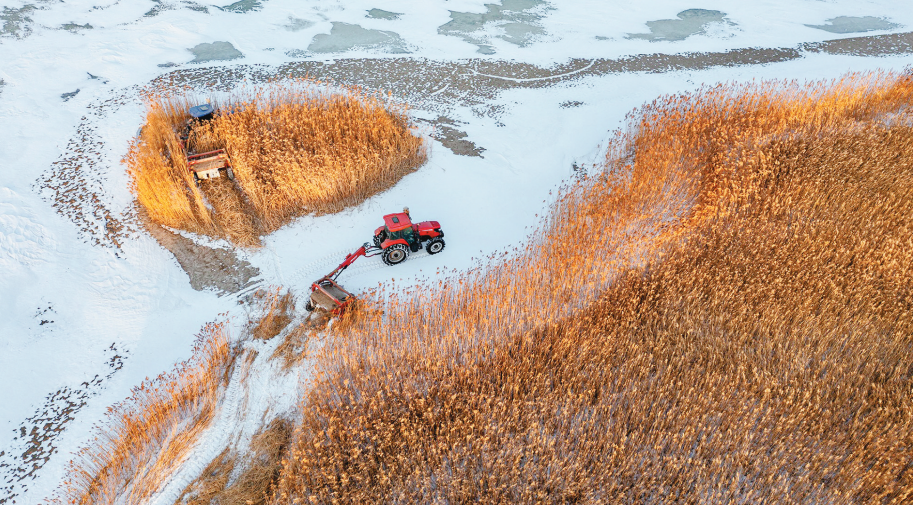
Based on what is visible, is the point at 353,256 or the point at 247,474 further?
the point at 353,256

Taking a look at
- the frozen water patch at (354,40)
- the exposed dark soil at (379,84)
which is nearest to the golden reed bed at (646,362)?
the exposed dark soil at (379,84)

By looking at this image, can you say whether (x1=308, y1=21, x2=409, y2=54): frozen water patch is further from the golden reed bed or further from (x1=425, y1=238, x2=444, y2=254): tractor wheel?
the golden reed bed

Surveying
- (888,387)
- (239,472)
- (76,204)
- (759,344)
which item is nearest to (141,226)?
(76,204)

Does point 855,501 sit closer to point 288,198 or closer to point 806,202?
point 806,202

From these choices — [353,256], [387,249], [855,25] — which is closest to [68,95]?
[353,256]

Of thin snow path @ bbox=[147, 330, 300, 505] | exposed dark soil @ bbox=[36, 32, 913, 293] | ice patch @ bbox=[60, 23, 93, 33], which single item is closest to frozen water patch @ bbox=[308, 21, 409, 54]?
exposed dark soil @ bbox=[36, 32, 913, 293]

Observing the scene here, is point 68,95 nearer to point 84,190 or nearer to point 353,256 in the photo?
point 84,190
